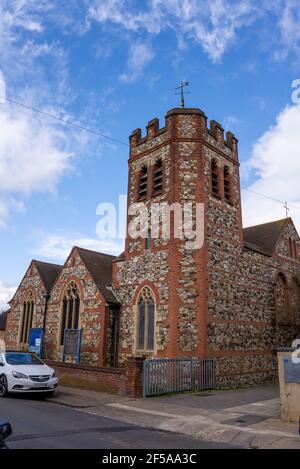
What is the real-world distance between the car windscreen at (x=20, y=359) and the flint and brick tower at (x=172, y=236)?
523 cm

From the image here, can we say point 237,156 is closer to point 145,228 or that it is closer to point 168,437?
point 145,228

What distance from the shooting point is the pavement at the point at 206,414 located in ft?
27.7

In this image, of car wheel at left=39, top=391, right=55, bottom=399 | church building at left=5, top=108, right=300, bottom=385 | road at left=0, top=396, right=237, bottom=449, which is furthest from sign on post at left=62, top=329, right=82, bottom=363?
road at left=0, top=396, right=237, bottom=449

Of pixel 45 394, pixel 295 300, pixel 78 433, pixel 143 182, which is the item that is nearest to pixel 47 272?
pixel 143 182

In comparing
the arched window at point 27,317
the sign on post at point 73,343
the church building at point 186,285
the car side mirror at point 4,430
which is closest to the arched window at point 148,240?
the church building at point 186,285

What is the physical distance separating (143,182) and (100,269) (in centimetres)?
597

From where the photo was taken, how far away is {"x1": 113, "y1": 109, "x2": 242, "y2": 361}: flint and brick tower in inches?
667

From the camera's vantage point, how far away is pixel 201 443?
799cm

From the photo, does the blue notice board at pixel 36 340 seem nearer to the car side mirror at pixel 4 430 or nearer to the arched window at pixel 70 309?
the arched window at pixel 70 309

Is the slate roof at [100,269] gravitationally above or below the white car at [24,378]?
above

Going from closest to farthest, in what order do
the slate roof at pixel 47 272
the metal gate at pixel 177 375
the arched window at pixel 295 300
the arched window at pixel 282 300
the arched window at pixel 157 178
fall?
the metal gate at pixel 177 375 → the arched window at pixel 157 178 → the arched window at pixel 282 300 → the arched window at pixel 295 300 → the slate roof at pixel 47 272

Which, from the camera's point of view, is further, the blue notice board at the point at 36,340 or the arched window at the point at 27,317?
the arched window at the point at 27,317

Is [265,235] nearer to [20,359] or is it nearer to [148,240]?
[148,240]

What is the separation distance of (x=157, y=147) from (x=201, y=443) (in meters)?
15.2
